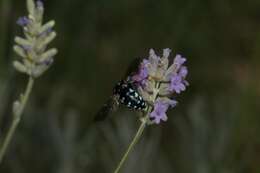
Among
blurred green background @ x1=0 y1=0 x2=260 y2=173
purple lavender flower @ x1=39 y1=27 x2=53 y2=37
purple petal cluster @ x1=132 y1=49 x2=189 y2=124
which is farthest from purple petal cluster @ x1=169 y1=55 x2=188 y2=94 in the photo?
blurred green background @ x1=0 y1=0 x2=260 y2=173

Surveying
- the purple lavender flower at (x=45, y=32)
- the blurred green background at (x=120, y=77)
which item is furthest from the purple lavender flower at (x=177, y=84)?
the blurred green background at (x=120, y=77)

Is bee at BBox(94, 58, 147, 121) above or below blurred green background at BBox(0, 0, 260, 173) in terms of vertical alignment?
below

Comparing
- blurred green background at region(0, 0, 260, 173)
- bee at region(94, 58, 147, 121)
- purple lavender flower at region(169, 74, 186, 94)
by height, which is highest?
blurred green background at region(0, 0, 260, 173)

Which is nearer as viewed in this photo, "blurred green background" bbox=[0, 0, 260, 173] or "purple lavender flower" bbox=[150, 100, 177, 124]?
"purple lavender flower" bbox=[150, 100, 177, 124]

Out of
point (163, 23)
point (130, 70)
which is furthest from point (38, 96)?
point (130, 70)

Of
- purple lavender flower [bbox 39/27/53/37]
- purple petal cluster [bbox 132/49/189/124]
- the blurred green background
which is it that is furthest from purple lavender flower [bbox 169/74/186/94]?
the blurred green background

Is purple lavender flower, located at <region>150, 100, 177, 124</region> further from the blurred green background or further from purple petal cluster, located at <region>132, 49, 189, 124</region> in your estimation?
the blurred green background

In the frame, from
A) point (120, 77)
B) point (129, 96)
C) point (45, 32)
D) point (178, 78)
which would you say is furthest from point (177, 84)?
point (120, 77)

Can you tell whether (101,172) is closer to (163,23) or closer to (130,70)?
(163,23)
